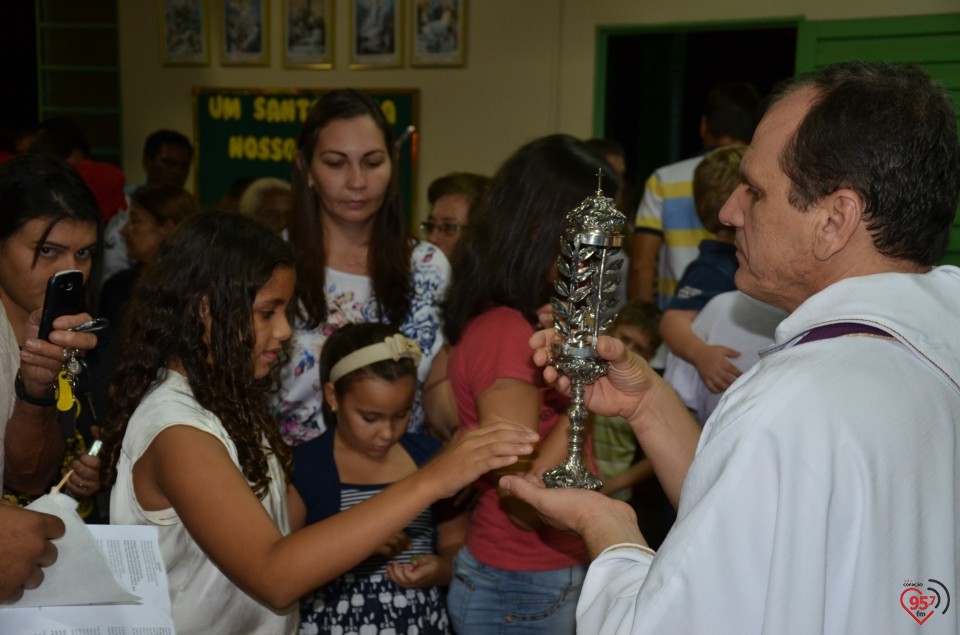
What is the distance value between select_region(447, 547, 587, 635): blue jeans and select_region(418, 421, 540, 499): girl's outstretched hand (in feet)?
2.06

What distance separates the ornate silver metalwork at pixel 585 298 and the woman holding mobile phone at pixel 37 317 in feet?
3.43

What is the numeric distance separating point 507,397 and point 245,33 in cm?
720

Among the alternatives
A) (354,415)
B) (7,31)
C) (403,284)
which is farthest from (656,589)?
(7,31)

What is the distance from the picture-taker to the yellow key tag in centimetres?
214

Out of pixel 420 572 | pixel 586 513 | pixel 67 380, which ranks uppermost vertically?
pixel 67 380

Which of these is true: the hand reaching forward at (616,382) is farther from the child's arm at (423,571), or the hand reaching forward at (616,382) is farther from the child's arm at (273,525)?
the child's arm at (423,571)

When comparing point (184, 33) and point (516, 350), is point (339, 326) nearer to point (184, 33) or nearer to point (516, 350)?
point (516, 350)

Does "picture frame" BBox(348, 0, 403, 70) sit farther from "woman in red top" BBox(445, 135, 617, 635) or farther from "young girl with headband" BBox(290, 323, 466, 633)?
"woman in red top" BBox(445, 135, 617, 635)

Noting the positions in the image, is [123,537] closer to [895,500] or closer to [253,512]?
[253,512]

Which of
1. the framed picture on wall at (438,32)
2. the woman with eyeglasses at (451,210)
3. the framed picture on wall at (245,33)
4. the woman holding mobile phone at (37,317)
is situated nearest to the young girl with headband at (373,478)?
the woman holding mobile phone at (37,317)

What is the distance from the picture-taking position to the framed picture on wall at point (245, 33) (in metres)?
8.52

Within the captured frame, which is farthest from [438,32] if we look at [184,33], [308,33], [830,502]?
[830,502]

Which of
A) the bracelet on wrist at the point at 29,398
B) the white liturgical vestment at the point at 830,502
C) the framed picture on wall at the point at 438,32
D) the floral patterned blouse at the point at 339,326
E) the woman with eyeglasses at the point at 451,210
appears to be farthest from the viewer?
the framed picture on wall at the point at 438,32

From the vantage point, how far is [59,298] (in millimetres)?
2137
